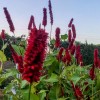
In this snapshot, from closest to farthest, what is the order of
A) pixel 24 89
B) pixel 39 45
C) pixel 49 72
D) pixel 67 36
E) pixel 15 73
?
pixel 39 45 < pixel 24 89 < pixel 15 73 < pixel 49 72 < pixel 67 36

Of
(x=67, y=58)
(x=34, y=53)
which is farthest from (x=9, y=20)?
(x=34, y=53)

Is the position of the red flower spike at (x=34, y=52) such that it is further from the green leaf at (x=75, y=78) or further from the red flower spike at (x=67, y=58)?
the red flower spike at (x=67, y=58)

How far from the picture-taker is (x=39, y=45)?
5.95ft

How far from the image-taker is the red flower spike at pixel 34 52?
1.82 meters

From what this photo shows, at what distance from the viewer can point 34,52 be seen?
183 centimetres

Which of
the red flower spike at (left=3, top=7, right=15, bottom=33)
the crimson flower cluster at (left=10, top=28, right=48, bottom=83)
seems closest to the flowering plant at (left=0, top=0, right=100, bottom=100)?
the red flower spike at (left=3, top=7, right=15, bottom=33)

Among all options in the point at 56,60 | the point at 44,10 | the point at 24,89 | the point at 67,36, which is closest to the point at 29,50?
the point at 24,89

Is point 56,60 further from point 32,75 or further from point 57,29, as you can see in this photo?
point 32,75

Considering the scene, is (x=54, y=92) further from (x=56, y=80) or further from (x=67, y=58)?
(x=67, y=58)

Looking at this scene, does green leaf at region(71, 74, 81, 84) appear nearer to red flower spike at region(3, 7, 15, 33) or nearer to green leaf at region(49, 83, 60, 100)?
green leaf at region(49, 83, 60, 100)

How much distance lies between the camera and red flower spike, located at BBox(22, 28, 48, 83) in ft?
5.96

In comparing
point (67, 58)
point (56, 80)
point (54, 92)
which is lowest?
point (54, 92)

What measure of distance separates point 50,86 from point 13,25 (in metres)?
0.78

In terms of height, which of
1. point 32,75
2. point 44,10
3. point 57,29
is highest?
point 44,10
